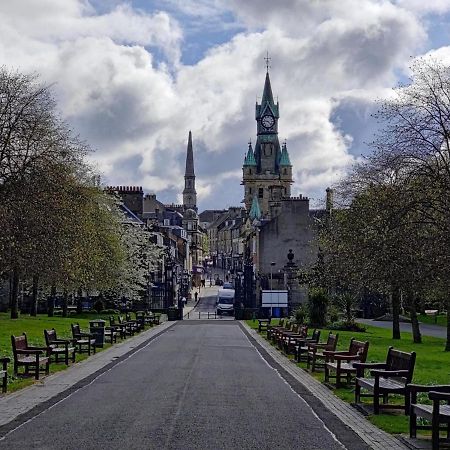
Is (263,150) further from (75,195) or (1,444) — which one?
(1,444)

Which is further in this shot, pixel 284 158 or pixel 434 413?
pixel 284 158

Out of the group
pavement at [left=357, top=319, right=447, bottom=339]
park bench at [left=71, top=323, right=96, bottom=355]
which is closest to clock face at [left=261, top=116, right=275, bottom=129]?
pavement at [left=357, top=319, right=447, bottom=339]

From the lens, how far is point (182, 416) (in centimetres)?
1395

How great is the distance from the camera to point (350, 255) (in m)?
40.6

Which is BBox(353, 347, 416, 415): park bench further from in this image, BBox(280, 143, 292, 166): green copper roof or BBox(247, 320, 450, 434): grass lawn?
BBox(280, 143, 292, 166): green copper roof

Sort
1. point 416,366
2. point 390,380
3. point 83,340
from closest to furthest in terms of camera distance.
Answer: point 390,380 → point 416,366 → point 83,340

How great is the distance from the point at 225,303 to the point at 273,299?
1388 cm

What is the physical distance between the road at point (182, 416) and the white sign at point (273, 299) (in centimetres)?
4033

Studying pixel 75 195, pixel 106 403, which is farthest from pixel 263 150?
pixel 106 403

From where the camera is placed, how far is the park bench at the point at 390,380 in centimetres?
1529

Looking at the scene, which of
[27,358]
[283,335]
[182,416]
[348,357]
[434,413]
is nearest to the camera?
[434,413]

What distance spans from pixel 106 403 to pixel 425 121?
1982 centimetres

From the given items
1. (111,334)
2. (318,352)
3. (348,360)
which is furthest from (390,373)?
(111,334)

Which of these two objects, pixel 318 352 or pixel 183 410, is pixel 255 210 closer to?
pixel 318 352
